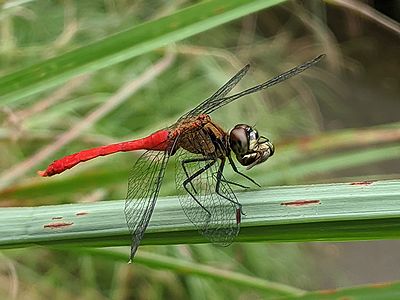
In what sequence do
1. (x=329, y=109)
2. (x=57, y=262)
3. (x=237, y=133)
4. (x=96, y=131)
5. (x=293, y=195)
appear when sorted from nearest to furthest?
1. (x=293, y=195)
2. (x=237, y=133)
3. (x=96, y=131)
4. (x=57, y=262)
5. (x=329, y=109)

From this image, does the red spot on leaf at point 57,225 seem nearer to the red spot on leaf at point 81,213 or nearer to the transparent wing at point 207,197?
the red spot on leaf at point 81,213

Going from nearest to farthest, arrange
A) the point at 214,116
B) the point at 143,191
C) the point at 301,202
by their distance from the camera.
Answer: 1. the point at 301,202
2. the point at 143,191
3. the point at 214,116

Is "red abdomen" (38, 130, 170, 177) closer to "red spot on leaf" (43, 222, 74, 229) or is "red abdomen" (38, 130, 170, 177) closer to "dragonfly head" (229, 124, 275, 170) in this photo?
"dragonfly head" (229, 124, 275, 170)

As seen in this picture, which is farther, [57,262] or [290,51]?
[290,51]

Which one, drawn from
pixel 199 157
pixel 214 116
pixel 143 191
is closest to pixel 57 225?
pixel 143 191

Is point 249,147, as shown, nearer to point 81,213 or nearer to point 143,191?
point 143,191

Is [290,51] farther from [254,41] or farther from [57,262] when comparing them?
[57,262]

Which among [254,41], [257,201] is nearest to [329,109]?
[254,41]
